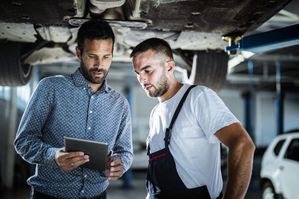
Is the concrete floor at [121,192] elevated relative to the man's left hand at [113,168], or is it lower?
lower

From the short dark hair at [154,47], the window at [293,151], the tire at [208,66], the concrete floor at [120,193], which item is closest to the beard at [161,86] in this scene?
the short dark hair at [154,47]

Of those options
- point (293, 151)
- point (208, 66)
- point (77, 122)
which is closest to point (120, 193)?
point (293, 151)

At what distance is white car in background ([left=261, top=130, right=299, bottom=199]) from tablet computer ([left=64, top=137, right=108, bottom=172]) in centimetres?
449

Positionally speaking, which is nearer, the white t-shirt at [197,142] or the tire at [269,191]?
the white t-shirt at [197,142]

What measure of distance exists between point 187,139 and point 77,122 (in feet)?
2.24

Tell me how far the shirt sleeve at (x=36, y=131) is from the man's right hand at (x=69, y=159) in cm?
6

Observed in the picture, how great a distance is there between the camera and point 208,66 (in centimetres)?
367

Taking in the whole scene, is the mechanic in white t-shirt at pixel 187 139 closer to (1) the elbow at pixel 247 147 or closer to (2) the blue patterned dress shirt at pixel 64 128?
(1) the elbow at pixel 247 147

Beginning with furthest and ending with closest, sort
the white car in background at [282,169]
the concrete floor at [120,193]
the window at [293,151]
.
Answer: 1. the concrete floor at [120,193]
2. the window at [293,151]
3. the white car in background at [282,169]

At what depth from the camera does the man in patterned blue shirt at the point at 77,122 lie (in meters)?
1.99

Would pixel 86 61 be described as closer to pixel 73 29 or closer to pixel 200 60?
pixel 73 29

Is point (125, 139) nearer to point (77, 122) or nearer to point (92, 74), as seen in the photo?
point (77, 122)

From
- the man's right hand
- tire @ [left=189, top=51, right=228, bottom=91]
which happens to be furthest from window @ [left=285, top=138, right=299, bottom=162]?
the man's right hand

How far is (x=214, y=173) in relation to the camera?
1.94m
